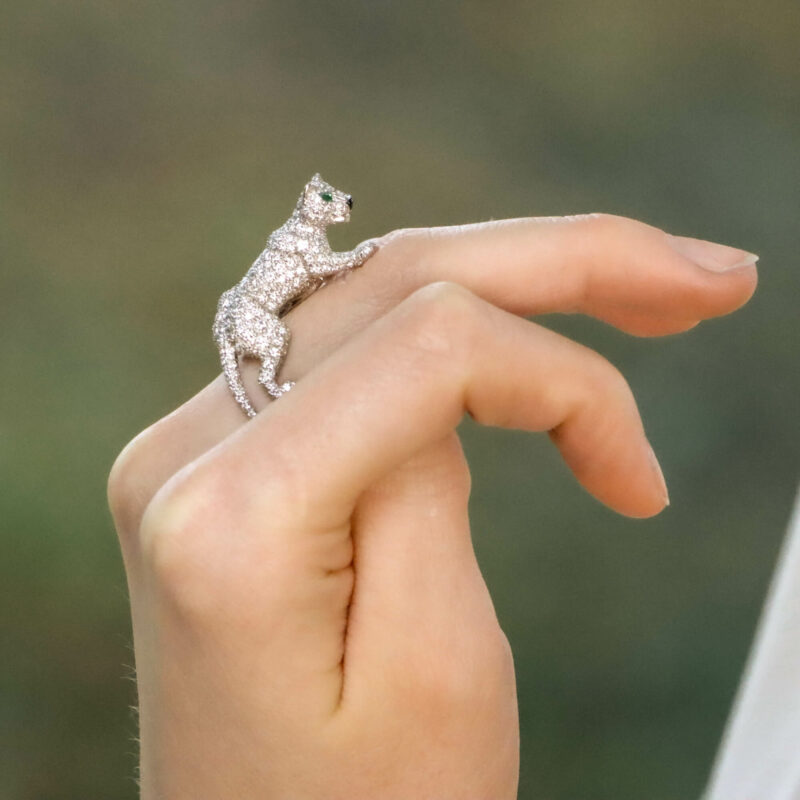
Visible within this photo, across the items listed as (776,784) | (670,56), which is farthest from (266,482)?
(670,56)

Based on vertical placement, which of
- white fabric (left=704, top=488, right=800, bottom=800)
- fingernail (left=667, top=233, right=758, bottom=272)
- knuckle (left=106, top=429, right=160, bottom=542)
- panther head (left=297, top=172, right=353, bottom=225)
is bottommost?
white fabric (left=704, top=488, right=800, bottom=800)

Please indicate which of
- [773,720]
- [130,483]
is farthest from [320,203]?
[773,720]

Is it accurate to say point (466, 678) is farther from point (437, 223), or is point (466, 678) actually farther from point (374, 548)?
point (437, 223)

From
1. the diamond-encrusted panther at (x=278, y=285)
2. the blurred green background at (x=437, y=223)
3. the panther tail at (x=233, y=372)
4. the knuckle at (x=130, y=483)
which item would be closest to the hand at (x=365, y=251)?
the diamond-encrusted panther at (x=278, y=285)

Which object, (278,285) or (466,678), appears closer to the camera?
(466,678)

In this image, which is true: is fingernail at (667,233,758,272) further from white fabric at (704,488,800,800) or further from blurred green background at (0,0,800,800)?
blurred green background at (0,0,800,800)

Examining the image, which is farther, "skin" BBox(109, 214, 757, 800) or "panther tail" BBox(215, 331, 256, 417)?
"panther tail" BBox(215, 331, 256, 417)

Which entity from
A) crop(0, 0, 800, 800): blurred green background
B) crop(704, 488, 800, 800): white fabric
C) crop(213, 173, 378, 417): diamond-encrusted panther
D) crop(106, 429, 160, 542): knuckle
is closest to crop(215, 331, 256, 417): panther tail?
crop(213, 173, 378, 417): diamond-encrusted panther
